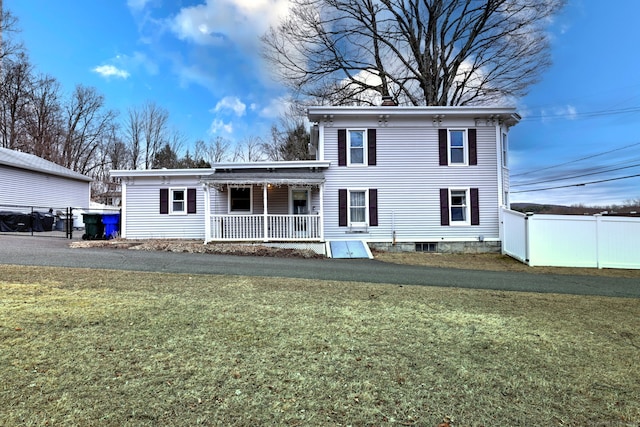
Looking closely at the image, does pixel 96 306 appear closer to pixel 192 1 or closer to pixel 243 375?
pixel 243 375

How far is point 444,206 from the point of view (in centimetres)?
1471

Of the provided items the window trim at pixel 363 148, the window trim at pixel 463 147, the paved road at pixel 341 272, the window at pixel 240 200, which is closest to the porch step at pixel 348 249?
the paved road at pixel 341 272

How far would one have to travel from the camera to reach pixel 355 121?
48.3ft

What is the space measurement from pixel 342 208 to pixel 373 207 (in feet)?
4.27

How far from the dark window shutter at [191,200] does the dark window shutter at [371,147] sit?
25.3ft

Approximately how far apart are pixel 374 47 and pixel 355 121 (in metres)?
11.8

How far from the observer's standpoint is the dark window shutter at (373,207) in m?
14.6

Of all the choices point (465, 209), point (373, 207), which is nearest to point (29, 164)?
point (373, 207)

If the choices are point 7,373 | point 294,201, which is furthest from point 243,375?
point 294,201

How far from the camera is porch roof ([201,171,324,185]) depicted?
1310 centimetres

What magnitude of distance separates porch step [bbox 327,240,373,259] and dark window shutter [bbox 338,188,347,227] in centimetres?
90

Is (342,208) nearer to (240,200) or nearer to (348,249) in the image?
(348,249)

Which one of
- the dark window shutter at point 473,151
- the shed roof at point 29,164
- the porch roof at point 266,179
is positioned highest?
the shed roof at point 29,164

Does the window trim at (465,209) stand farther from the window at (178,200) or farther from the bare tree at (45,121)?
the bare tree at (45,121)
